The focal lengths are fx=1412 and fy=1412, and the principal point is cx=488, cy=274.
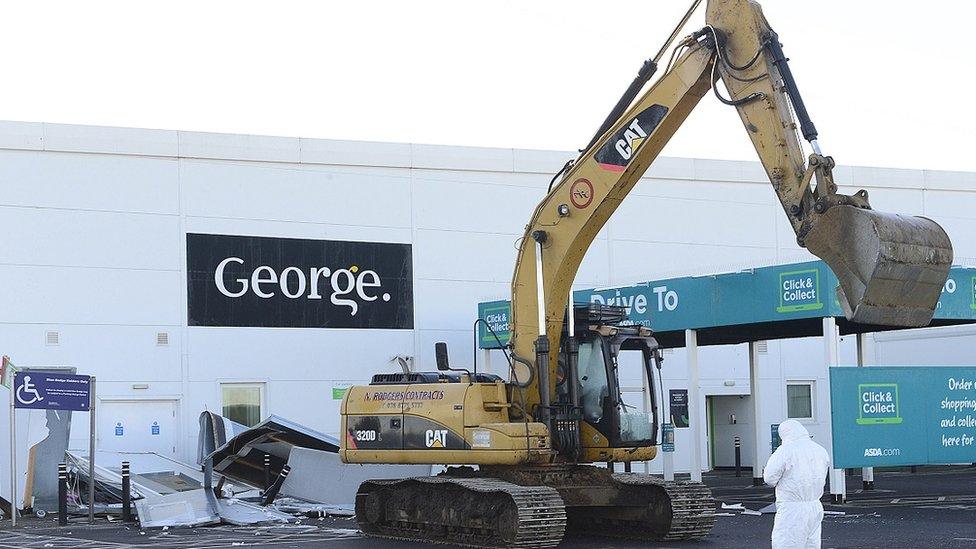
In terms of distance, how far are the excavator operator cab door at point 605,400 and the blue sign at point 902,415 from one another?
614 cm

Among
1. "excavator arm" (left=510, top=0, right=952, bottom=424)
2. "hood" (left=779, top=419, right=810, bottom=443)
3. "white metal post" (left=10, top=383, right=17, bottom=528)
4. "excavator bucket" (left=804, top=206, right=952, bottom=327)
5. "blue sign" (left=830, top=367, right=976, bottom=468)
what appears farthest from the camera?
"blue sign" (left=830, top=367, right=976, bottom=468)

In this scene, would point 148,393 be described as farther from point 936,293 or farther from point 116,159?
point 936,293

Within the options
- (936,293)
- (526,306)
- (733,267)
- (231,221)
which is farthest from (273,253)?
(936,293)

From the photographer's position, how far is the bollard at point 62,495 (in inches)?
821

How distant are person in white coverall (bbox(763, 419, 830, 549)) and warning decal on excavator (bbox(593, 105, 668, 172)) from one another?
537 cm

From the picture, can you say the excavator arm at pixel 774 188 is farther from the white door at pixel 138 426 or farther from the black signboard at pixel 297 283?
the white door at pixel 138 426

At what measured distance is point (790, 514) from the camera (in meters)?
11.1

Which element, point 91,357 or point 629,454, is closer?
A: point 629,454

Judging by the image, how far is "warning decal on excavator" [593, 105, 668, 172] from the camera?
15.7 meters

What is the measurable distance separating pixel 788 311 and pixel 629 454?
7264 mm

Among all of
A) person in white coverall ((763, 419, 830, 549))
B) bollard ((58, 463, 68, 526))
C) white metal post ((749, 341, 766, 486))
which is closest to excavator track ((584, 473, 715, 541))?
person in white coverall ((763, 419, 830, 549))

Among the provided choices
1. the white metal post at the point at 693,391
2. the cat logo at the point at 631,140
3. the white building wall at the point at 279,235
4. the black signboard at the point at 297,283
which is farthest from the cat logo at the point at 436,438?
the black signboard at the point at 297,283

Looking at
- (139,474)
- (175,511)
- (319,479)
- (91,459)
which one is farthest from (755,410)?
(91,459)

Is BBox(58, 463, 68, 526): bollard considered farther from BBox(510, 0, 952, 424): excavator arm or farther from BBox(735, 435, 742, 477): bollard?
BBox(735, 435, 742, 477): bollard
